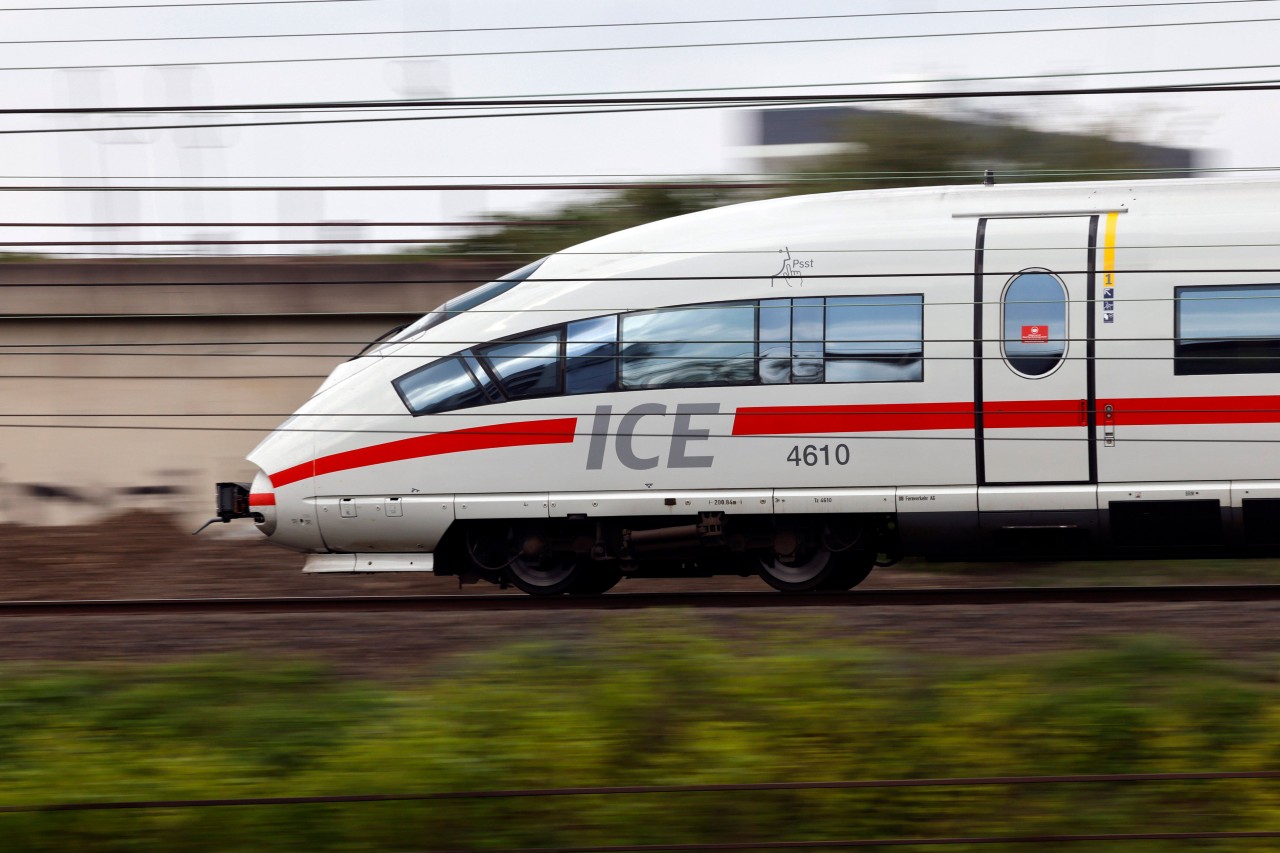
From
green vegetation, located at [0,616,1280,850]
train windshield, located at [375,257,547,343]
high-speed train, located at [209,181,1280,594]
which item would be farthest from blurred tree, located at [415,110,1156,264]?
green vegetation, located at [0,616,1280,850]

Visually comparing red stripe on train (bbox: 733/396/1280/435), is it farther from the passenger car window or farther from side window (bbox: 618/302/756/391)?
side window (bbox: 618/302/756/391)

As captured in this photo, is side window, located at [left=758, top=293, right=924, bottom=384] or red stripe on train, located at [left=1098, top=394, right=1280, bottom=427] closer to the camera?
red stripe on train, located at [left=1098, top=394, right=1280, bottom=427]

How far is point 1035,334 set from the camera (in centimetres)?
794

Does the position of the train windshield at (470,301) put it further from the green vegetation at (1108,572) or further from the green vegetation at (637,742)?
the green vegetation at (1108,572)

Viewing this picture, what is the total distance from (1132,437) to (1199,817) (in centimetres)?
389

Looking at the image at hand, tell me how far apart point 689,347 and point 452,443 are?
1.69 meters

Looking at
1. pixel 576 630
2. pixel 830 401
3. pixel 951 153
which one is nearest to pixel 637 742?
pixel 576 630

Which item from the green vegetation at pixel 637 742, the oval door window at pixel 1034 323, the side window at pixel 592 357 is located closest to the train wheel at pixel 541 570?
the side window at pixel 592 357

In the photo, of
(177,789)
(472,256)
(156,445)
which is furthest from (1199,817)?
(156,445)

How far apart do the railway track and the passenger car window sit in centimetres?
141

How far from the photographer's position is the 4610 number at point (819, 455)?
26.5ft

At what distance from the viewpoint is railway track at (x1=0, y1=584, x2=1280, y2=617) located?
314 inches

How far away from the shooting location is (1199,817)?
436 cm

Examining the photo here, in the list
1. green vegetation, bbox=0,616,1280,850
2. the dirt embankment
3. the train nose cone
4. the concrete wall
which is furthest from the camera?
the concrete wall
